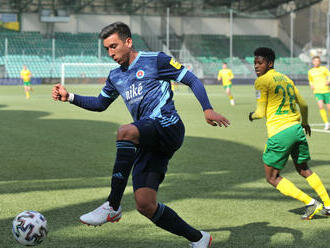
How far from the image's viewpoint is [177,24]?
63.3 m

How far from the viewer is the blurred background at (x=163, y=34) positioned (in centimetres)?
5269

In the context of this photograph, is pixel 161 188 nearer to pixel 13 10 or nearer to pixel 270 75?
pixel 270 75

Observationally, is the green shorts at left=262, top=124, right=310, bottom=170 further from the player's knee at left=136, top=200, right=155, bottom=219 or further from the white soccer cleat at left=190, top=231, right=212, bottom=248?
the player's knee at left=136, top=200, right=155, bottom=219

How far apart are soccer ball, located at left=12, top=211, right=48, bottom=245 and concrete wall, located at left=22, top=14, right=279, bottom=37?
54819 millimetres

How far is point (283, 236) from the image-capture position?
5184mm

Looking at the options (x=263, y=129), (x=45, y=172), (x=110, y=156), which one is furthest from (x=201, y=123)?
(x=45, y=172)

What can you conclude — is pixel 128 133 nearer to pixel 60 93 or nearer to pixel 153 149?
pixel 153 149

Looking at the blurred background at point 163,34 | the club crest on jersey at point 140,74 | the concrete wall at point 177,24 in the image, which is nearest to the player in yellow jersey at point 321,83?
the club crest on jersey at point 140,74

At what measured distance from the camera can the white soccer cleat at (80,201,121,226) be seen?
161 inches

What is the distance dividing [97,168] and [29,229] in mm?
4494

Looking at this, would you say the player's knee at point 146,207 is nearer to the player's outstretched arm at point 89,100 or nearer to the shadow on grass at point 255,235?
the shadow on grass at point 255,235

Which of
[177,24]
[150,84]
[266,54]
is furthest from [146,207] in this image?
[177,24]

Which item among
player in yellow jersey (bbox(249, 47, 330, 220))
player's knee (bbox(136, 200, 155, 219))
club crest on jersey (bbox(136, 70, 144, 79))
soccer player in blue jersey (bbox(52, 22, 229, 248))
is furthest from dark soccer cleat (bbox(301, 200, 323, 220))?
club crest on jersey (bbox(136, 70, 144, 79))

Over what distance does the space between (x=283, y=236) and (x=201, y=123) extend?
38.8ft
